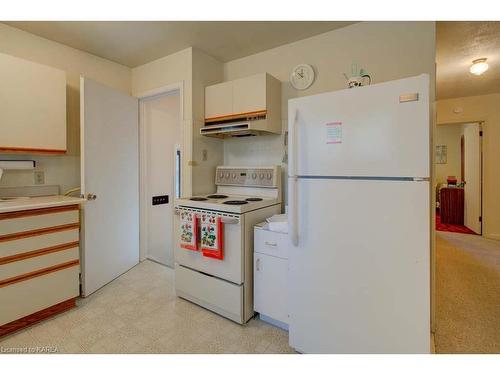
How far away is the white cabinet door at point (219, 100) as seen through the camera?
258 centimetres

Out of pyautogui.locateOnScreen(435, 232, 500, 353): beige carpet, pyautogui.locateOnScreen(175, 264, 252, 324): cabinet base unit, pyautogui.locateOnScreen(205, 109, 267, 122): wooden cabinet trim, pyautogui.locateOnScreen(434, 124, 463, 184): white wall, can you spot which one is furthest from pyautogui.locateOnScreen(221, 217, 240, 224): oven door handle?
pyautogui.locateOnScreen(434, 124, 463, 184): white wall

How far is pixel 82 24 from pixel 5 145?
3.91 feet

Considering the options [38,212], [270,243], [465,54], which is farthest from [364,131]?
[465,54]

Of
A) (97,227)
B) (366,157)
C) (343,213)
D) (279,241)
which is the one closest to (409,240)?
(343,213)

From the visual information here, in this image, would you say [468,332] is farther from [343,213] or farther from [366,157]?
[366,157]

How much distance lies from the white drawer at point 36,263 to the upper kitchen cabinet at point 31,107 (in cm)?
89

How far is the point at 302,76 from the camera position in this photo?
2461mm

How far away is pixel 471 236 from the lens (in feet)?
15.2

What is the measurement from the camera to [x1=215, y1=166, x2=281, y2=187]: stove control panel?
249 cm

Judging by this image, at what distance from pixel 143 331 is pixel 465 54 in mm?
4228

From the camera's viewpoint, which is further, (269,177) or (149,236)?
(149,236)

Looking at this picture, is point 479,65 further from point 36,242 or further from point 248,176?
point 36,242

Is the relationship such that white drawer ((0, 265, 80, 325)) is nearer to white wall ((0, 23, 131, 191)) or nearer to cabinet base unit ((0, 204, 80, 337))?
cabinet base unit ((0, 204, 80, 337))

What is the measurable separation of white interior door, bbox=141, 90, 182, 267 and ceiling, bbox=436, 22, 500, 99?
2978 millimetres
